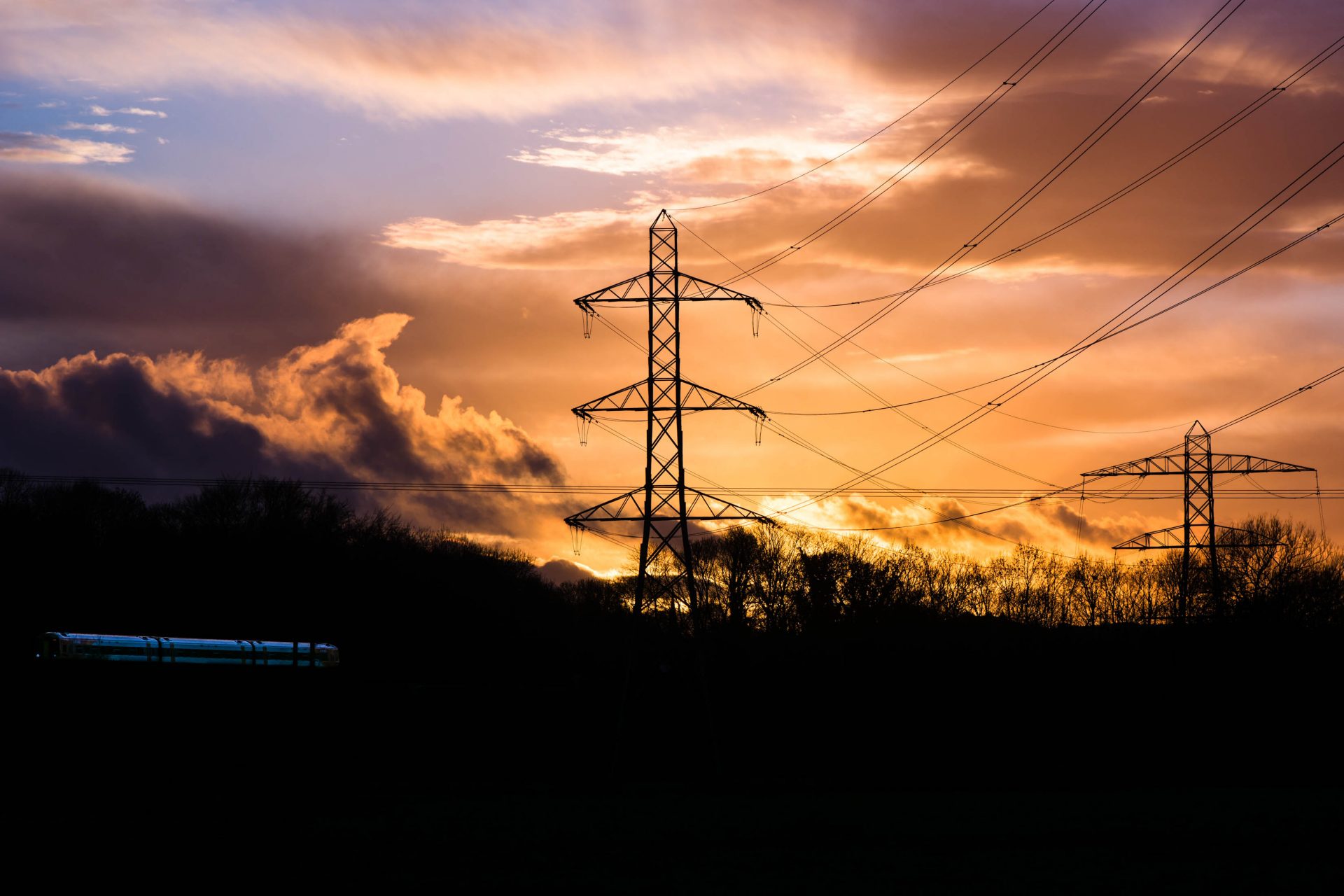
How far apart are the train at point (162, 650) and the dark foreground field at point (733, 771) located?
2.07m

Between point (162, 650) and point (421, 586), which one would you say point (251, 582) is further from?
point (162, 650)

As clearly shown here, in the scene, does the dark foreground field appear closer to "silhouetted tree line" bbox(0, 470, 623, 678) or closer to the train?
the train

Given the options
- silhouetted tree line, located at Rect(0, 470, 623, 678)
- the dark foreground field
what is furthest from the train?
silhouetted tree line, located at Rect(0, 470, 623, 678)

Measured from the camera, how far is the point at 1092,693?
6266 centimetres

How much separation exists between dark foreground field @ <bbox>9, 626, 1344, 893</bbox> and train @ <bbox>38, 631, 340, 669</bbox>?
81.5 inches

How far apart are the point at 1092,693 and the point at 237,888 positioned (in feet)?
158

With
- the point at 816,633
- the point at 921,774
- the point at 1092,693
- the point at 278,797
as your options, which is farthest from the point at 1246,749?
the point at 816,633

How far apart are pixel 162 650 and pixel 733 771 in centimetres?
2739

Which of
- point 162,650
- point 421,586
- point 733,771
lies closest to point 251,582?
point 421,586

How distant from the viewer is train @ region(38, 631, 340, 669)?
2319 inches

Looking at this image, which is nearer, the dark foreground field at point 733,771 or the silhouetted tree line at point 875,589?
the dark foreground field at point 733,771

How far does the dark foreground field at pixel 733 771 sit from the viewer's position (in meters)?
27.7

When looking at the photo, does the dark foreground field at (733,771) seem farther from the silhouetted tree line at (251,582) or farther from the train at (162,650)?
the silhouetted tree line at (251,582)

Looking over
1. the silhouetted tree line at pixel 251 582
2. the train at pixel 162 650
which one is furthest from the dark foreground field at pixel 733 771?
the silhouetted tree line at pixel 251 582
